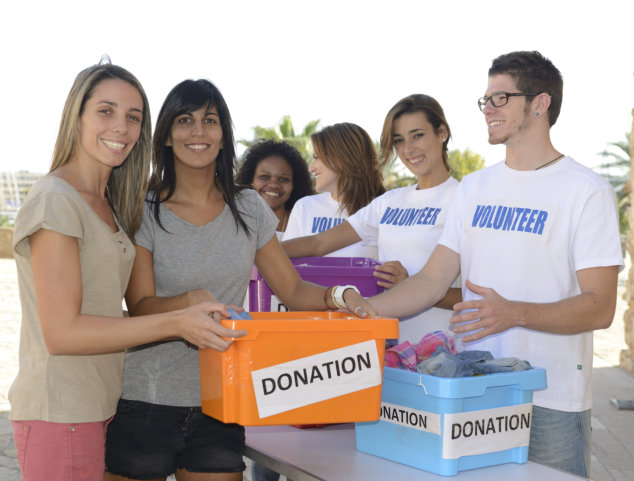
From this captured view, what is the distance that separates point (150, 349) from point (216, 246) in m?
0.37

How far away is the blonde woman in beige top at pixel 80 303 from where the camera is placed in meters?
1.79

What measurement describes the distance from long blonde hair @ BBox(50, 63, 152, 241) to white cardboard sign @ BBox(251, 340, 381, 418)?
0.68 metres

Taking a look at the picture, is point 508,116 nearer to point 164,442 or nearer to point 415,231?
point 415,231

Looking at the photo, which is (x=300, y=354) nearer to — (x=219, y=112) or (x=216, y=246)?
(x=216, y=246)

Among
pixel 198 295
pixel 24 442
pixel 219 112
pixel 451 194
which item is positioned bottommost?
pixel 24 442

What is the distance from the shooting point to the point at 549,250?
2408mm

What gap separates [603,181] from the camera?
2445mm

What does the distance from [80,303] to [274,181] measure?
3208 millimetres

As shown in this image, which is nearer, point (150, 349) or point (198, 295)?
point (198, 295)

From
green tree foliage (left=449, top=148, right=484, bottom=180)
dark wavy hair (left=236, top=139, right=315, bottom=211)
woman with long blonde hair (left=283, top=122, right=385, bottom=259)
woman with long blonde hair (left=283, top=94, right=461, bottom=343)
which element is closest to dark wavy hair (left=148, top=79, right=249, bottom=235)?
woman with long blonde hair (left=283, top=94, right=461, bottom=343)

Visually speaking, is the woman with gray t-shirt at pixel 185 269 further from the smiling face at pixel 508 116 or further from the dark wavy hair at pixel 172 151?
the smiling face at pixel 508 116

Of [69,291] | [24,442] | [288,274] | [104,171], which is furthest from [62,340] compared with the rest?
[288,274]

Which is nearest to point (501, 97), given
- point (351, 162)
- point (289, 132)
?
point (351, 162)

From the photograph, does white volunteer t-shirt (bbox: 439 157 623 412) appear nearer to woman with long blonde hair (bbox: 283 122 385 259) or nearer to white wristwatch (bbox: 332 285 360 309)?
white wristwatch (bbox: 332 285 360 309)
